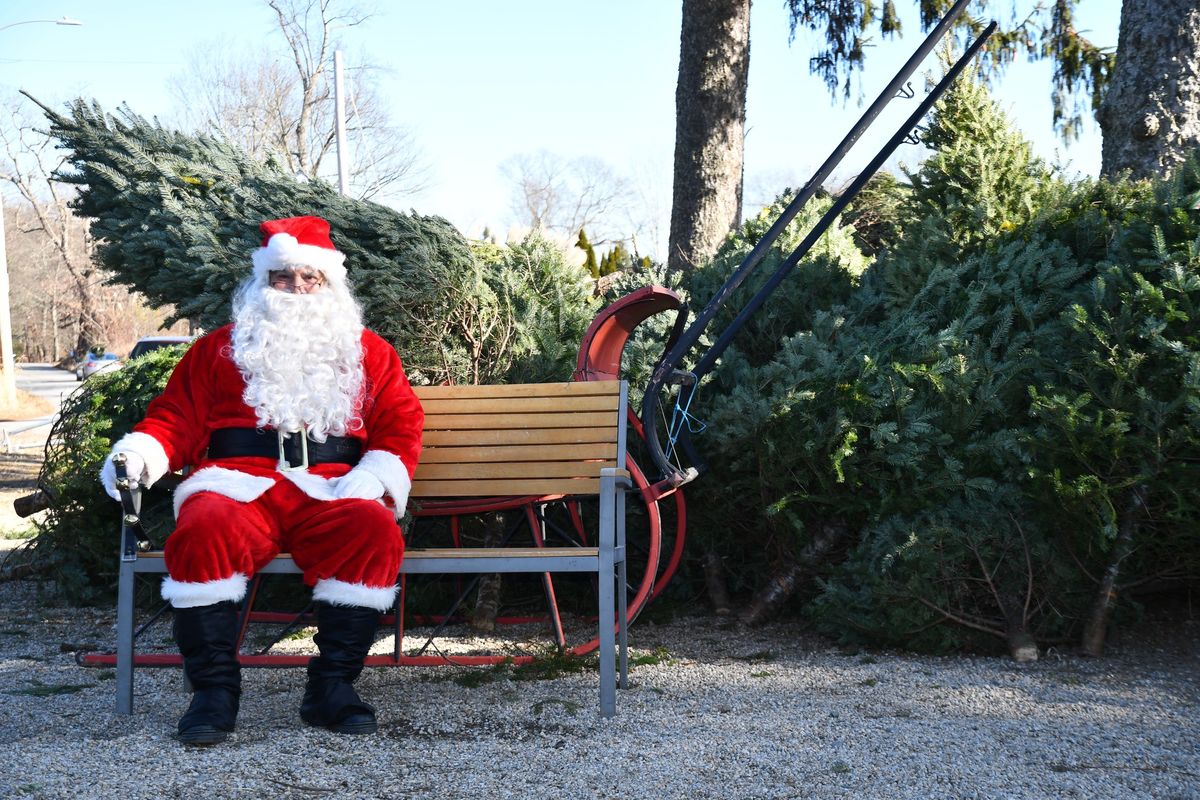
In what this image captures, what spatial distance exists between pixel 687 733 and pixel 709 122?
5598mm

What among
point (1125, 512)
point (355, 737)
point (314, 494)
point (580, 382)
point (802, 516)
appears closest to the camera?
point (355, 737)

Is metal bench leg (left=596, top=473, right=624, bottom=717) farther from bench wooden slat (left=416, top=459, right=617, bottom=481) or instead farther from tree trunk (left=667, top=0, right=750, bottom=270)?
tree trunk (left=667, top=0, right=750, bottom=270)

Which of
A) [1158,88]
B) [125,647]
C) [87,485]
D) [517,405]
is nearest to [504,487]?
[517,405]

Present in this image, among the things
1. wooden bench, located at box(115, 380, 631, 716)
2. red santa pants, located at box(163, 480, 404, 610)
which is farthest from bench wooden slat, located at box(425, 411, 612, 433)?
red santa pants, located at box(163, 480, 404, 610)

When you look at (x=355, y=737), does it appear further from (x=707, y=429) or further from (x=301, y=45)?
(x=301, y=45)

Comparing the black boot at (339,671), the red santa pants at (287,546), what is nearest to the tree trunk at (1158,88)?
the red santa pants at (287,546)

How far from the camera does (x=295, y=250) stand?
3.84 m

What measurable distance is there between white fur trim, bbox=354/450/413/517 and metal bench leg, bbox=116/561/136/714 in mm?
747

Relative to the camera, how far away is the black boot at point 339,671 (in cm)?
314

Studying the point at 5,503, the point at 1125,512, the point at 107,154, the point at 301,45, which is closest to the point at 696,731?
the point at 1125,512

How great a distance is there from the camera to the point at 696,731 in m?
3.12

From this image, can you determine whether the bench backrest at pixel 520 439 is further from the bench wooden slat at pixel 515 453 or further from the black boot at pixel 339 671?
the black boot at pixel 339 671

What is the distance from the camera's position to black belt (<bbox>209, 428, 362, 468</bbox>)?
3600mm

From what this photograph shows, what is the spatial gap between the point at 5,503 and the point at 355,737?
24.5ft
